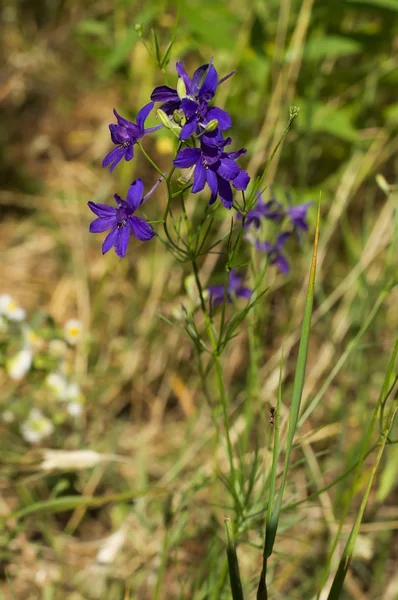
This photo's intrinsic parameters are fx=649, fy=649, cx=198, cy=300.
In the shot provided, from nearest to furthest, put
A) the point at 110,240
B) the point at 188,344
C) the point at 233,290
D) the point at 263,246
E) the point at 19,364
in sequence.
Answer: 1. the point at 110,240
2. the point at 263,246
3. the point at 233,290
4. the point at 19,364
5. the point at 188,344

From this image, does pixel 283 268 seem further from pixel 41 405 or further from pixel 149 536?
pixel 41 405

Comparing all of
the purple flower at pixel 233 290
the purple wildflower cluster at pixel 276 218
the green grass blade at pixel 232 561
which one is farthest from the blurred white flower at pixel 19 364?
the green grass blade at pixel 232 561

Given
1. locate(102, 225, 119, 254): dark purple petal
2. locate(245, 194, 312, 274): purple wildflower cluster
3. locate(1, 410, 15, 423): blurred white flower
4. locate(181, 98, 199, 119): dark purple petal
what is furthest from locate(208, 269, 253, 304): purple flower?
locate(1, 410, 15, 423): blurred white flower

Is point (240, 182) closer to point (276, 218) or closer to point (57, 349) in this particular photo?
point (276, 218)

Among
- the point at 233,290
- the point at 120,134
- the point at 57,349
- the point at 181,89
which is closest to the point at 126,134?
the point at 120,134

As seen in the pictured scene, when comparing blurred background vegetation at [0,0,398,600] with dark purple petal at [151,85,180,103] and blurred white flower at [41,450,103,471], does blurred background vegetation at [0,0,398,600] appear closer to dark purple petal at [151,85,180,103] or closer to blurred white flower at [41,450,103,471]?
blurred white flower at [41,450,103,471]

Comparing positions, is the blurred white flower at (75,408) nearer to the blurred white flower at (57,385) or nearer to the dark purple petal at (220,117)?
the blurred white flower at (57,385)

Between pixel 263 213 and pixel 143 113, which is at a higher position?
pixel 263 213
